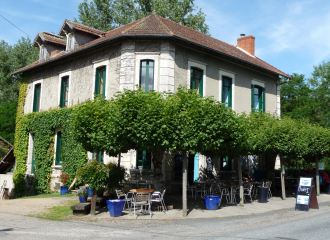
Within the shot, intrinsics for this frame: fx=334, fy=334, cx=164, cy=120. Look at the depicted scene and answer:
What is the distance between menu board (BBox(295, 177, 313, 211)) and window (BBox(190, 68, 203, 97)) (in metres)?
6.44

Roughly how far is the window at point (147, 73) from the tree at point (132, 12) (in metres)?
13.8

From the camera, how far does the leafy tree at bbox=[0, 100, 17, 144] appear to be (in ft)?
107

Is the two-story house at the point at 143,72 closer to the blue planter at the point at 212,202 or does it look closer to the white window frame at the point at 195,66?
the white window frame at the point at 195,66

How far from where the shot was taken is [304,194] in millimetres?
12102

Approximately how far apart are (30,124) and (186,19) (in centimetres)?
1626

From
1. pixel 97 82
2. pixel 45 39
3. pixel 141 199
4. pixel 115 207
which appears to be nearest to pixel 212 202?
pixel 141 199

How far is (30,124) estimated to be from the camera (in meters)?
20.0

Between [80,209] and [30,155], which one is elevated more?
[30,155]

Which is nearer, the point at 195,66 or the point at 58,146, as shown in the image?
the point at 195,66

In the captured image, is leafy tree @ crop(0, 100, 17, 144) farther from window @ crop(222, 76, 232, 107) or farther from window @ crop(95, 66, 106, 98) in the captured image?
window @ crop(222, 76, 232, 107)

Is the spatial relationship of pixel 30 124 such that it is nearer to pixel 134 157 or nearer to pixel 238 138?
pixel 134 157

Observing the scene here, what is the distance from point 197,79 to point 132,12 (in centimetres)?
1630

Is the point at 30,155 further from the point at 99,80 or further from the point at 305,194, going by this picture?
the point at 305,194

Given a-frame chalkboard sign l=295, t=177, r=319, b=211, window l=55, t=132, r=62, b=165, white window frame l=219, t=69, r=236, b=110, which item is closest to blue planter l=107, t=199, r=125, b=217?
a-frame chalkboard sign l=295, t=177, r=319, b=211
